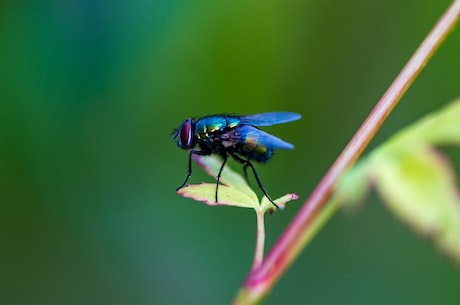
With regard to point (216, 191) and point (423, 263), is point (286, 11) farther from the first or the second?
point (216, 191)

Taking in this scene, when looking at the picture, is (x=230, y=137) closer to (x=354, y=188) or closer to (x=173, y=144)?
(x=354, y=188)

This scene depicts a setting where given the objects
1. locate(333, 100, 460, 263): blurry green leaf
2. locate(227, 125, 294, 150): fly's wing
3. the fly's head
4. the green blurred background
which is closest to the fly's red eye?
the fly's head

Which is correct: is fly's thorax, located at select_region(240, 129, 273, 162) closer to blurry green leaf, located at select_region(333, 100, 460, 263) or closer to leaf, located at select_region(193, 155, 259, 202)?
leaf, located at select_region(193, 155, 259, 202)

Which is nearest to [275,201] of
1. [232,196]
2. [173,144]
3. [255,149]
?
[232,196]

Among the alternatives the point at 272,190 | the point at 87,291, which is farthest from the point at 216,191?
the point at 87,291

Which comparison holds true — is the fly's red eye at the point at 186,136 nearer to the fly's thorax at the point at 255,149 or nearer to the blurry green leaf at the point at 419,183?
the fly's thorax at the point at 255,149
